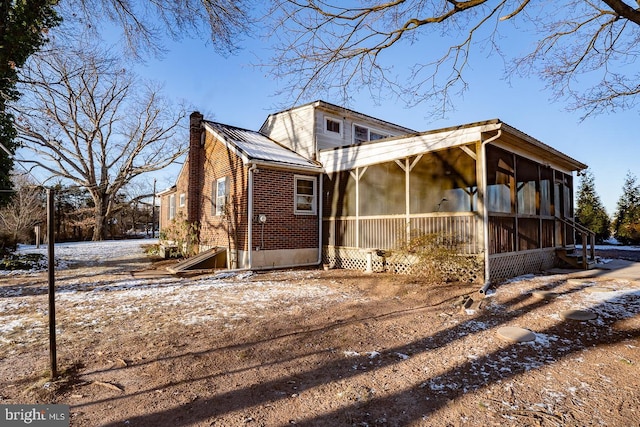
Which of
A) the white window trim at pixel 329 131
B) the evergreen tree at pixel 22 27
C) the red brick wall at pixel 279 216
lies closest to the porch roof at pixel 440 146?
the white window trim at pixel 329 131

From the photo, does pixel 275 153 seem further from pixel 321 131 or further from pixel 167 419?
pixel 167 419

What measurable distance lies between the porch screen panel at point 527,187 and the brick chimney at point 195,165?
11911 mm

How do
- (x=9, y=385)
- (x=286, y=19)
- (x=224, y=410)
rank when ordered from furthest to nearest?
(x=286, y=19) → (x=9, y=385) → (x=224, y=410)

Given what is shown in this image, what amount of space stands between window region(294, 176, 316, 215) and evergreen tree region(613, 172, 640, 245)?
19880mm

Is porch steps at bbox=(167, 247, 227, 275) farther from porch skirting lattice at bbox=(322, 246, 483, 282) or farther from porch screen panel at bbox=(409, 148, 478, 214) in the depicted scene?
porch screen panel at bbox=(409, 148, 478, 214)

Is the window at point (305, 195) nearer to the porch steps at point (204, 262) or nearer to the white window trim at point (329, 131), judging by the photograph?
the white window trim at point (329, 131)

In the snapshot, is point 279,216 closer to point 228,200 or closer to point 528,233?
point 228,200

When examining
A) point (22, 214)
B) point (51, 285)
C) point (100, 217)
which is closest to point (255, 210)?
point (51, 285)

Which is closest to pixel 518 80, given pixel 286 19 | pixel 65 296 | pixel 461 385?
pixel 286 19

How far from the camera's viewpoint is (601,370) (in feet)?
11.7

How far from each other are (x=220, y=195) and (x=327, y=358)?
971 cm

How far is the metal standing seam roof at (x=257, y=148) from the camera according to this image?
10.8 meters

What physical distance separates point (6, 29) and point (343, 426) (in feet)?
34.1

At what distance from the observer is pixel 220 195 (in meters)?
12.4
